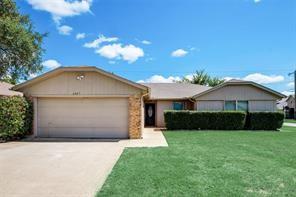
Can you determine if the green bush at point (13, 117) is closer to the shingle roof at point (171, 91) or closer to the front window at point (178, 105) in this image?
the shingle roof at point (171, 91)

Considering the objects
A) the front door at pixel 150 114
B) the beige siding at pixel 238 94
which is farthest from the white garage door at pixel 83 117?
the front door at pixel 150 114

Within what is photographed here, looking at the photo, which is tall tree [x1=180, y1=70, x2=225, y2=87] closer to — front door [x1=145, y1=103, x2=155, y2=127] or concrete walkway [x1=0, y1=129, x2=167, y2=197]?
front door [x1=145, y1=103, x2=155, y2=127]

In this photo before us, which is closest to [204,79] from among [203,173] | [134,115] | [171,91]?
[171,91]

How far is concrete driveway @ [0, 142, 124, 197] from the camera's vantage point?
225 inches

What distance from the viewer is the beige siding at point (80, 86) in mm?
14719

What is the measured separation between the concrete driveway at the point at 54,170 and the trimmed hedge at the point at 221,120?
28.2ft

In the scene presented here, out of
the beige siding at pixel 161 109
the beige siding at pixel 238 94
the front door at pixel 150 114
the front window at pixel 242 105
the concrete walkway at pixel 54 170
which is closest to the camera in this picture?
the concrete walkway at pixel 54 170

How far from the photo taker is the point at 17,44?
53.0 ft

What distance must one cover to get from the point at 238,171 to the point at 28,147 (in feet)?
27.0

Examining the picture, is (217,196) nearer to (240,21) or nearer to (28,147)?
(28,147)

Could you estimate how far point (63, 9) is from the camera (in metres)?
15.2

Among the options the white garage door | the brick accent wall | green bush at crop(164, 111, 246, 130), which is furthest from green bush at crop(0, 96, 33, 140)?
green bush at crop(164, 111, 246, 130)

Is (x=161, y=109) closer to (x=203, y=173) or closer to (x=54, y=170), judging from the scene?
(x=54, y=170)

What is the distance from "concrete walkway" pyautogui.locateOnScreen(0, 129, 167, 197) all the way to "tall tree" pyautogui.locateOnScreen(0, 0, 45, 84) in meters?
7.23
